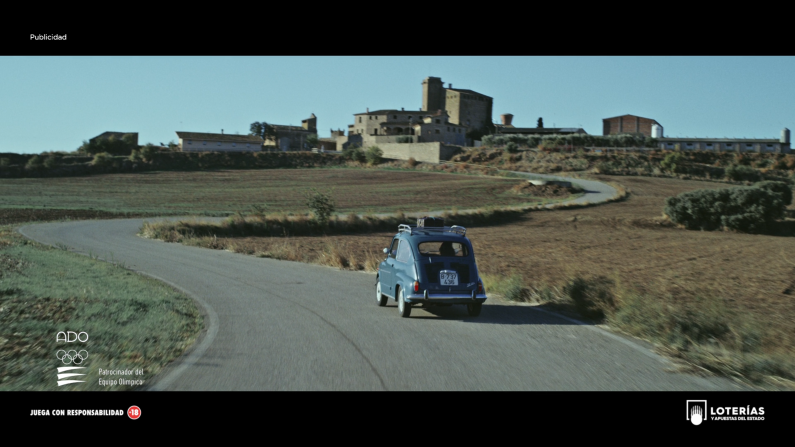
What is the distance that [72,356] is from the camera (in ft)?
24.1

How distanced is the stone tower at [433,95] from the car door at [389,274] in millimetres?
123087

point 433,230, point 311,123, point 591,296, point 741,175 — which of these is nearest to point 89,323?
point 433,230

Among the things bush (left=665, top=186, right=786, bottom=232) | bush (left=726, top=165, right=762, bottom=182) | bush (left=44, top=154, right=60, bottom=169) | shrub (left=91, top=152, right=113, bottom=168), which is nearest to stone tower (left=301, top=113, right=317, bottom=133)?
shrub (left=91, top=152, right=113, bottom=168)

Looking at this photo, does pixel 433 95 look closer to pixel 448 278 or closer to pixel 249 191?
pixel 249 191

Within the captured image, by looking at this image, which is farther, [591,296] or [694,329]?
[591,296]

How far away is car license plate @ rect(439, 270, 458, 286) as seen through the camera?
11352mm

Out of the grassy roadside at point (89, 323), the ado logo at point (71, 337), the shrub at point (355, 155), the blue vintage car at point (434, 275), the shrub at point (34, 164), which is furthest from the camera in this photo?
the shrub at point (355, 155)

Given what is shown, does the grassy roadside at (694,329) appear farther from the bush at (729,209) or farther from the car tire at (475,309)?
the bush at (729,209)
